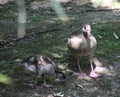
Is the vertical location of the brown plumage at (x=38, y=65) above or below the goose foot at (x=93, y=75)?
above

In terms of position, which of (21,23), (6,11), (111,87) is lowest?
(111,87)

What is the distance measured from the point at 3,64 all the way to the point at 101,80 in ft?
4.91

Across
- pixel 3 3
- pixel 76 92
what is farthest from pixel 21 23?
pixel 3 3

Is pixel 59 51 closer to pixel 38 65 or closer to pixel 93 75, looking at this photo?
pixel 93 75

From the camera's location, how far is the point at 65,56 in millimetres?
5434

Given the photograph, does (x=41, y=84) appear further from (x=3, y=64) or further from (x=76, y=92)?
(x=3, y=64)

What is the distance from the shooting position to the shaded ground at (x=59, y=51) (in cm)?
437

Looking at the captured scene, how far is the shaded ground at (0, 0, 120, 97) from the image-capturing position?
4367mm

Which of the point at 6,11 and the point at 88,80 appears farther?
the point at 6,11

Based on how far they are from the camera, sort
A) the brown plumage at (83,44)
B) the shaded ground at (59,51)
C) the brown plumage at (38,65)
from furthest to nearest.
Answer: the brown plumage at (83,44) → the shaded ground at (59,51) → the brown plumage at (38,65)

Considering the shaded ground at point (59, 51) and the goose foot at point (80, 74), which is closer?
the shaded ground at point (59, 51)

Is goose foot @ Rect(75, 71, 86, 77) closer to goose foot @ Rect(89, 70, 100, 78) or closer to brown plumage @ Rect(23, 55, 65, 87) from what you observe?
goose foot @ Rect(89, 70, 100, 78)

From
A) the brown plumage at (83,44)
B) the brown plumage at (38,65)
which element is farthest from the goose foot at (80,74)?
the brown plumage at (38,65)

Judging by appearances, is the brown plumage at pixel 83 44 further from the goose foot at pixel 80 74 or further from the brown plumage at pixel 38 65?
the brown plumage at pixel 38 65
